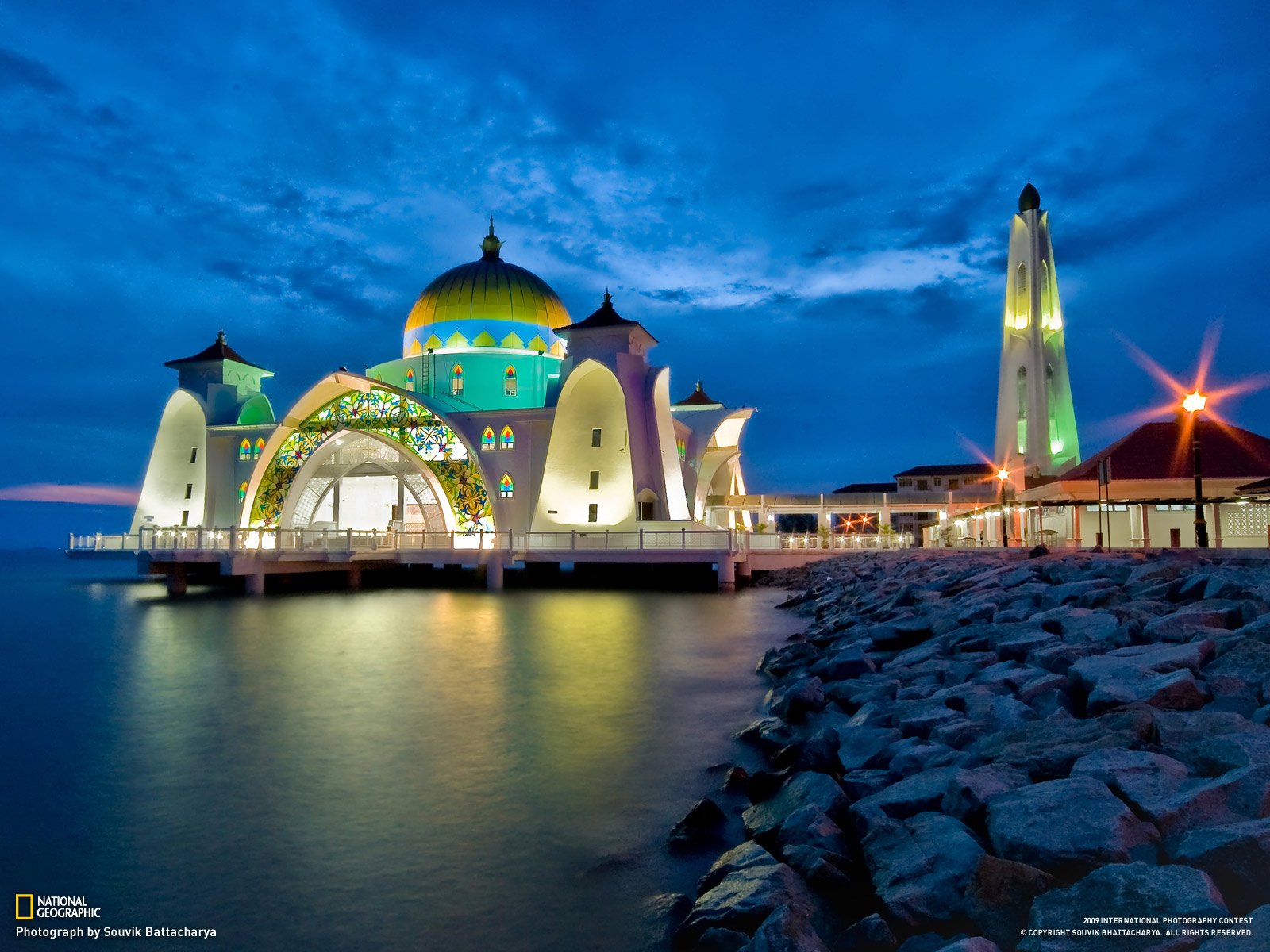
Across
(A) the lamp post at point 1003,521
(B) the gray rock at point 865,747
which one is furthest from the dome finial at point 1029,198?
(B) the gray rock at point 865,747

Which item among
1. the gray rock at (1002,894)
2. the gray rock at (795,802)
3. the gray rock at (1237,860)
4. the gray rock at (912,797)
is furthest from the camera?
the gray rock at (795,802)

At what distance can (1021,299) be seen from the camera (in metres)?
37.7

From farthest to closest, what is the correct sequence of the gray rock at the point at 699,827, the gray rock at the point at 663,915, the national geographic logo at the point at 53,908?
the gray rock at the point at 699,827 < the national geographic logo at the point at 53,908 < the gray rock at the point at 663,915

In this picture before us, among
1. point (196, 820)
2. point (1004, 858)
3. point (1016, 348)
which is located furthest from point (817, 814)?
point (1016, 348)

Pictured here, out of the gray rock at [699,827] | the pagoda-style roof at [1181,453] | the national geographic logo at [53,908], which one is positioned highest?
the pagoda-style roof at [1181,453]

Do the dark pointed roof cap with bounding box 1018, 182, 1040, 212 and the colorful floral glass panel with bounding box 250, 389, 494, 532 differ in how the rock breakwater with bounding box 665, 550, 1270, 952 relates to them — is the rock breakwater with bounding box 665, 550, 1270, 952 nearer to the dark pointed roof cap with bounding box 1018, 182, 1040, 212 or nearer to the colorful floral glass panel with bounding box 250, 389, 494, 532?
the colorful floral glass panel with bounding box 250, 389, 494, 532

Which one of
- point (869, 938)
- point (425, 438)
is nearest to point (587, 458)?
point (425, 438)

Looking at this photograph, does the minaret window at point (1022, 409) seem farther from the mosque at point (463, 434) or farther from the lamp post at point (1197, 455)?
the lamp post at point (1197, 455)

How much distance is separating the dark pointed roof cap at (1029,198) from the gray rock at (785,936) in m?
40.2

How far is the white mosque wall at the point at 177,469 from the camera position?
33781 millimetres

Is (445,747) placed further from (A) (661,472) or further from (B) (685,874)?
(A) (661,472)

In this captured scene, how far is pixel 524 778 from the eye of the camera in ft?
19.6

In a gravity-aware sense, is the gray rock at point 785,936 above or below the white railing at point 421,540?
below

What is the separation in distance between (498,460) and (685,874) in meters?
25.8
